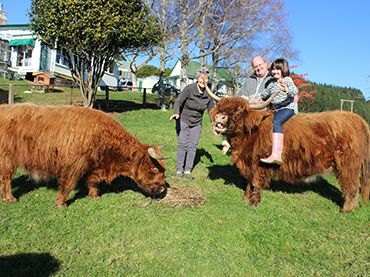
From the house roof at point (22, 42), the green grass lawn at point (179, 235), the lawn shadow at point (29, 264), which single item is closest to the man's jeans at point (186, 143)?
the green grass lawn at point (179, 235)

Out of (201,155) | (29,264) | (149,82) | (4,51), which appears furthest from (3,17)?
(29,264)

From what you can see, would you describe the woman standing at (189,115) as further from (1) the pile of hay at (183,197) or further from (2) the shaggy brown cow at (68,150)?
(2) the shaggy brown cow at (68,150)

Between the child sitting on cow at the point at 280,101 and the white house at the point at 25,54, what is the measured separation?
95.7 ft

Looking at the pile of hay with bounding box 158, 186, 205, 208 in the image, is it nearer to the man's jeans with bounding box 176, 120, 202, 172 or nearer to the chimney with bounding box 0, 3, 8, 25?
the man's jeans with bounding box 176, 120, 202, 172

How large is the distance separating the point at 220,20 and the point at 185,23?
4.24m

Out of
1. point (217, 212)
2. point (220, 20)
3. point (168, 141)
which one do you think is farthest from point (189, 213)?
point (220, 20)

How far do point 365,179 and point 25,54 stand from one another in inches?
1328

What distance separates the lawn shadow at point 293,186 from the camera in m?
6.65

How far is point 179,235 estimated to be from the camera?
442 centimetres

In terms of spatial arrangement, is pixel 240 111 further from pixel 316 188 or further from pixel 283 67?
pixel 316 188

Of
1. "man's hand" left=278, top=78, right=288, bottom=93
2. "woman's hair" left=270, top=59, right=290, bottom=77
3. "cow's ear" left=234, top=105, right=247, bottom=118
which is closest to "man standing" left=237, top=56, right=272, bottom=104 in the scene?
"cow's ear" left=234, top=105, right=247, bottom=118

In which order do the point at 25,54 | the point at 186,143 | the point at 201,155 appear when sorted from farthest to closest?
the point at 25,54 < the point at 201,155 < the point at 186,143

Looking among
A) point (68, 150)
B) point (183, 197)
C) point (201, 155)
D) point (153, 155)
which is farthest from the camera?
point (201, 155)

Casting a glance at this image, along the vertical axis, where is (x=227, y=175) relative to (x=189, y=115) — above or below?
below
